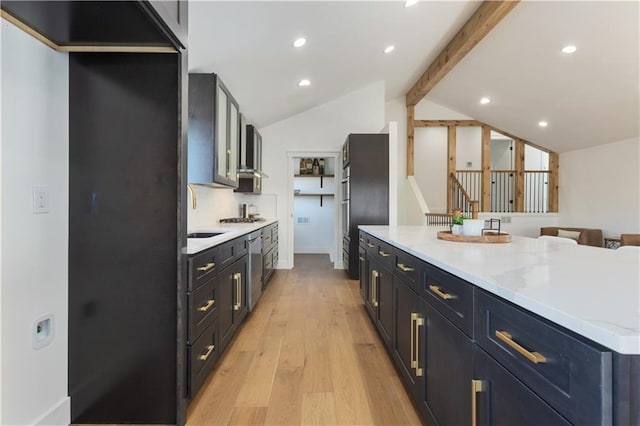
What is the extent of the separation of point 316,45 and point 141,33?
253cm

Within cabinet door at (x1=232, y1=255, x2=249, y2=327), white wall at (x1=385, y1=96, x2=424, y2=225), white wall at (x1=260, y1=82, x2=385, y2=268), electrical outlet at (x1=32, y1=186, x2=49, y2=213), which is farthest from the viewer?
white wall at (x1=385, y1=96, x2=424, y2=225)

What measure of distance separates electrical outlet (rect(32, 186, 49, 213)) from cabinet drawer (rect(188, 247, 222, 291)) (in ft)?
2.20

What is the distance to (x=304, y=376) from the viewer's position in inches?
84.9

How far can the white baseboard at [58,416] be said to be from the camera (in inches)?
58.9

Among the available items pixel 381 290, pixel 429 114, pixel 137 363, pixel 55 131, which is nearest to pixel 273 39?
pixel 55 131

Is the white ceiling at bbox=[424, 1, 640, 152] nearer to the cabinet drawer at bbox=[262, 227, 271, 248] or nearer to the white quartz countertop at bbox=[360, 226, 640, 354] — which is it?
the white quartz countertop at bbox=[360, 226, 640, 354]

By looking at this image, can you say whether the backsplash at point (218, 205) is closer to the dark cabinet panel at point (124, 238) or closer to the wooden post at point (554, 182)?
the dark cabinet panel at point (124, 238)

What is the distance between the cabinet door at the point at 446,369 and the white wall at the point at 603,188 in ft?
23.6

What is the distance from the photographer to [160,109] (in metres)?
1.65

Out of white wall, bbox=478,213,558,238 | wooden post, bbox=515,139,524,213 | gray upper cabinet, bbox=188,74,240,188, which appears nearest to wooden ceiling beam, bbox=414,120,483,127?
wooden post, bbox=515,139,524,213

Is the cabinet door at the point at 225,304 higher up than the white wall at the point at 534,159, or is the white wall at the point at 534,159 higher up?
the white wall at the point at 534,159

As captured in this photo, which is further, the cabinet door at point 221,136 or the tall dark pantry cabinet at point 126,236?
the cabinet door at point 221,136

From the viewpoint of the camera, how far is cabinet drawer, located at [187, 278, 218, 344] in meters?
1.75

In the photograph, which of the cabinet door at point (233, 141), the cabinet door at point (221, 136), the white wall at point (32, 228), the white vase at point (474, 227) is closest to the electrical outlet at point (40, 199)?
the white wall at point (32, 228)
